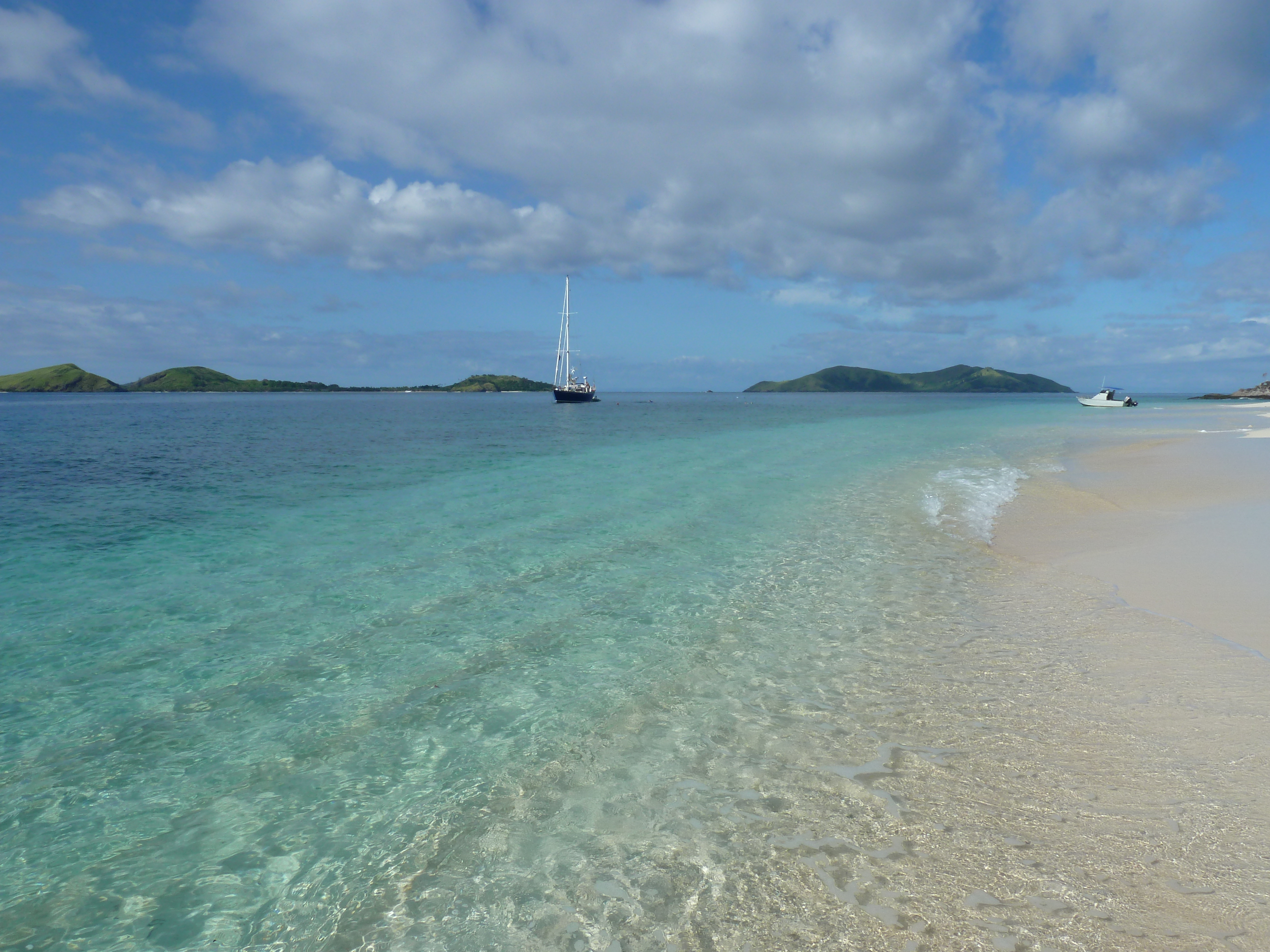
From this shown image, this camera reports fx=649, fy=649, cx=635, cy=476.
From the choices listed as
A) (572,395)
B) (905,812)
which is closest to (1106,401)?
(572,395)

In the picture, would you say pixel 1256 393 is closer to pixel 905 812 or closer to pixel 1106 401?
pixel 1106 401

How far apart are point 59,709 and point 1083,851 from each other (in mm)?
10058

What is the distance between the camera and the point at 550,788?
18.7ft

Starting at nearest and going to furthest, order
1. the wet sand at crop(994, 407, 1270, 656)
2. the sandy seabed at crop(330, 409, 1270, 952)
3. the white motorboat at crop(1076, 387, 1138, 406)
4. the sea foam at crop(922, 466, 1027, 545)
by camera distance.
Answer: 1. the sandy seabed at crop(330, 409, 1270, 952)
2. the wet sand at crop(994, 407, 1270, 656)
3. the sea foam at crop(922, 466, 1027, 545)
4. the white motorboat at crop(1076, 387, 1138, 406)

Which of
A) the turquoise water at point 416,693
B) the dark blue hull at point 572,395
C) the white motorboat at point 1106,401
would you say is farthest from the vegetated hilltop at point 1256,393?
the turquoise water at point 416,693

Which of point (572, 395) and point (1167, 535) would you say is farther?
point (572, 395)

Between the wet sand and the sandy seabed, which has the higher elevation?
the wet sand

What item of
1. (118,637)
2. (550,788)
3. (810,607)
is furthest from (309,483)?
(550,788)

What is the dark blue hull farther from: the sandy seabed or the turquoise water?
the sandy seabed

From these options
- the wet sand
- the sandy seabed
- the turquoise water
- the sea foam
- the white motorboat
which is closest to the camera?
the sandy seabed

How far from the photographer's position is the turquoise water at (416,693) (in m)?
4.48

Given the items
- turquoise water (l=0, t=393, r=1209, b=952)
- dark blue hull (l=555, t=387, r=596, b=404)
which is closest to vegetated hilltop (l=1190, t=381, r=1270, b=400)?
dark blue hull (l=555, t=387, r=596, b=404)

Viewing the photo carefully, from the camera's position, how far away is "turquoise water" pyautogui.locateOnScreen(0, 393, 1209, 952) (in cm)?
448

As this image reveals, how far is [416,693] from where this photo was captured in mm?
7633
